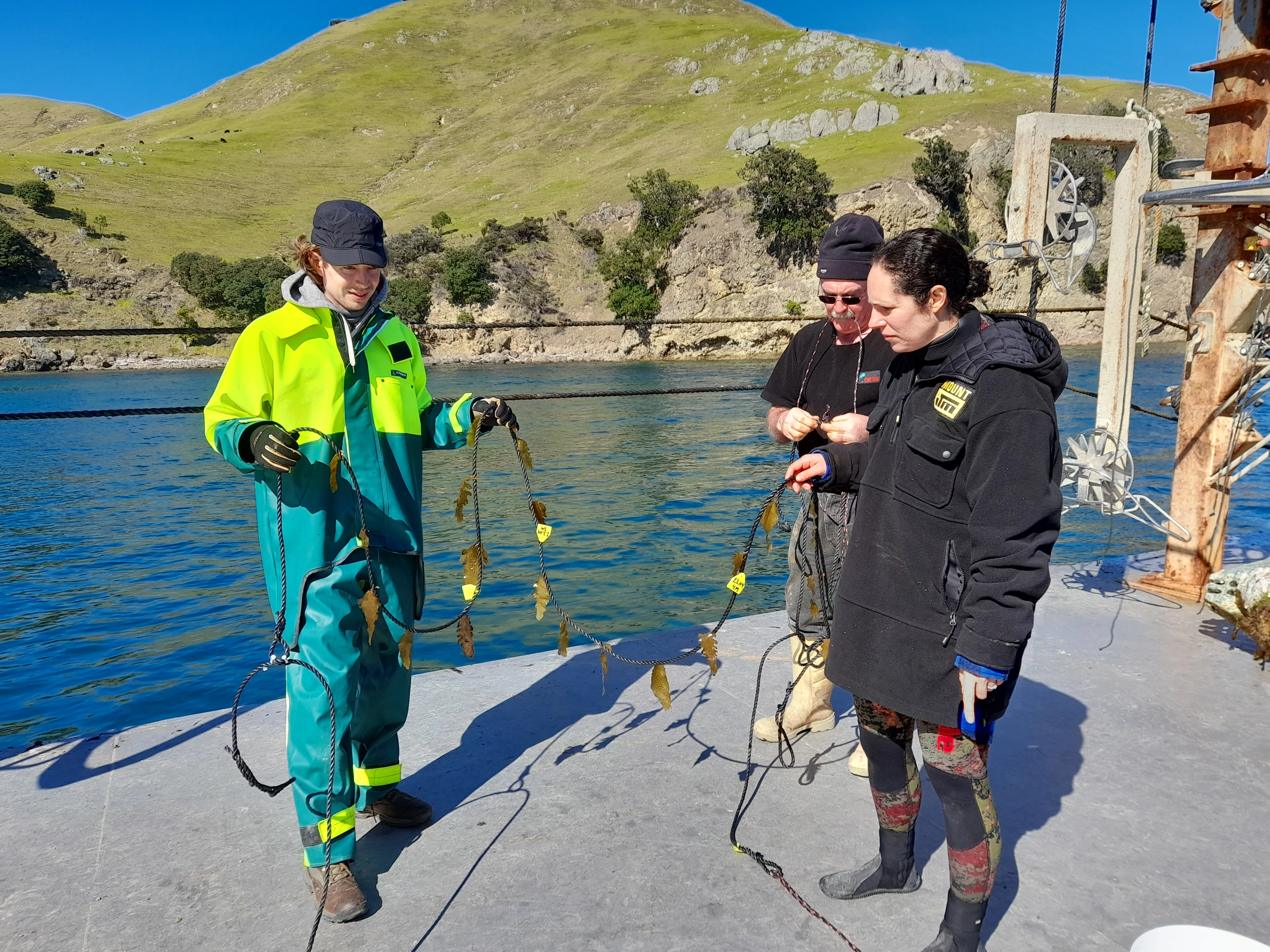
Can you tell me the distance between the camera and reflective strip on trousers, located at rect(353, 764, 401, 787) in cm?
282

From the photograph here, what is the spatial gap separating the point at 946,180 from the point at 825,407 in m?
56.0

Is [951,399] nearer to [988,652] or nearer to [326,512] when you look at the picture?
[988,652]

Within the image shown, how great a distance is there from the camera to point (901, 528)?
2080 mm

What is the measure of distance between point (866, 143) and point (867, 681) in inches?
2830

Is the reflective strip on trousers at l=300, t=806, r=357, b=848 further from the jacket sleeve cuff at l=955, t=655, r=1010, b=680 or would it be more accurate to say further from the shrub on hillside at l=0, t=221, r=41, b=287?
the shrub on hillside at l=0, t=221, r=41, b=287

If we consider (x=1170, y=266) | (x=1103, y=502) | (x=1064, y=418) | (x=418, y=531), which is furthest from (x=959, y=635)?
(x=1170, y=266)

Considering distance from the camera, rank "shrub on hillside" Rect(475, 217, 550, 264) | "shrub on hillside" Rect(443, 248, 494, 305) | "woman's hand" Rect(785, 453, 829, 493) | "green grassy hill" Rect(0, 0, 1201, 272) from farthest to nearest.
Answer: "green grassy hill" Rect(0, 0, 1201, 272) < "shrub on hillside" Rect(475, 217, 550, 264) < "shrub on hillside" Rect(443, 248, 494, 305) < "woman's hand" Rect(785, 453, 829, 493)

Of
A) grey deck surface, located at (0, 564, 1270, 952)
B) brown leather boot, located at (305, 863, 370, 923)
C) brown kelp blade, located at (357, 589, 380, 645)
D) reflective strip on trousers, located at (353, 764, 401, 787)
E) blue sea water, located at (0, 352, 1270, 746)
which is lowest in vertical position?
blue sea water, located at (0, 352, 1270, 746)

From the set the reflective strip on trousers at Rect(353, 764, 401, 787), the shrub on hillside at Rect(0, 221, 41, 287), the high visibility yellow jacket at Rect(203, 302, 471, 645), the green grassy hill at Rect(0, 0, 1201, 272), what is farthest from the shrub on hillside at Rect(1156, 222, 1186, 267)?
the shrub on hillside at Rect(0, 221, 41, 287)

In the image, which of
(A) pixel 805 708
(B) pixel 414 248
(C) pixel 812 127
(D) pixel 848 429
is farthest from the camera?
(C) pixel 812 127

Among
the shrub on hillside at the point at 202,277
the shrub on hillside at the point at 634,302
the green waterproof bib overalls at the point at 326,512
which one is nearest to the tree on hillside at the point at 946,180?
the shrub on hillside at the point at 634,302

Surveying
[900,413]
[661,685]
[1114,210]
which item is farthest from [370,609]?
[1114,210]

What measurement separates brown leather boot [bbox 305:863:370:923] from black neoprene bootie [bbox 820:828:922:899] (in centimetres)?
125

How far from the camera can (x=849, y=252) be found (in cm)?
288
